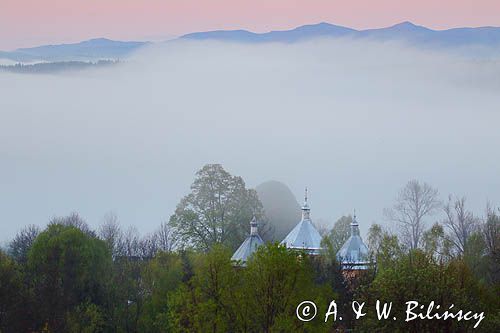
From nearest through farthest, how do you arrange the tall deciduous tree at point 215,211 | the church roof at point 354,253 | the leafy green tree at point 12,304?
the leafy green tree at point 12,304 < the church roof at point 354,253 < the tall deciduous tree at point 215,211

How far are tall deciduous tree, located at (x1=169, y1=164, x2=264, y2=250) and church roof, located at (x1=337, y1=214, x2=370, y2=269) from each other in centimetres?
761

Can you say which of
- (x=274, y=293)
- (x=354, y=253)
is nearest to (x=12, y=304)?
(x=274, y=293)

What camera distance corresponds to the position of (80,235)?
7494 cm

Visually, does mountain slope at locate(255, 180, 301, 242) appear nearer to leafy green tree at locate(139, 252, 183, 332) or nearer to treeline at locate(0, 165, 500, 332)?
treeline at locate(0, 165, 500, 332)

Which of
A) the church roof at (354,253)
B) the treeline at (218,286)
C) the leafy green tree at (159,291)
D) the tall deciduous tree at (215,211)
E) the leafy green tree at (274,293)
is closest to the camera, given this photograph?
the treeline at (218,286)

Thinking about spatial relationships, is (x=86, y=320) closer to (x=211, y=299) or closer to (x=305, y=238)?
(x=211, y=299)

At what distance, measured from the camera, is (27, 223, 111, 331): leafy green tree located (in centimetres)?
6612

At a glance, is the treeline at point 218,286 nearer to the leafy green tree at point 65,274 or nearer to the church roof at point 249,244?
the leafy green tree at point 65,274

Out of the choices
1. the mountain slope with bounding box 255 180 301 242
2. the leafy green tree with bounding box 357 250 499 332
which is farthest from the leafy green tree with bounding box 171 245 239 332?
the mountain slope with bounding box 255 180 301 242

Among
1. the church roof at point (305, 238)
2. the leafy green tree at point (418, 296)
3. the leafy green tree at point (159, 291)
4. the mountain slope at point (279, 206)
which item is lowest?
the leafy green tree at point (418, 296)

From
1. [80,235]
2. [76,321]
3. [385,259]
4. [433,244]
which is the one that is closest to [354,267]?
[433,244]

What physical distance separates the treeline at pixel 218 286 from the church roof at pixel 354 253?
3.55 feet

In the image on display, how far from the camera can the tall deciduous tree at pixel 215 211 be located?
323ft

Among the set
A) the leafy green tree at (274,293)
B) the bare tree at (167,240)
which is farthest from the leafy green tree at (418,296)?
the bare tree at (167,240)
